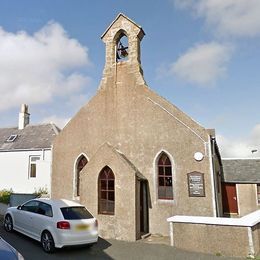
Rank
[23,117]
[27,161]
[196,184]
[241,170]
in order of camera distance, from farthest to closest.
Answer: [23,117], [27,161], [241,170], [196,184]

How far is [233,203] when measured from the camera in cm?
2061

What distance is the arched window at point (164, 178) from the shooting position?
13.2 m

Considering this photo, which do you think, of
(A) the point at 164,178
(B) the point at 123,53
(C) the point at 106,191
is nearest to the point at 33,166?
(C) the point at 106,191

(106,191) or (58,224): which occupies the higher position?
(106,191)

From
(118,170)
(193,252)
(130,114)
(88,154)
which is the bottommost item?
(193,252)

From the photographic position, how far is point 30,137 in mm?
27891

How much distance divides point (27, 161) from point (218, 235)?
815 inches

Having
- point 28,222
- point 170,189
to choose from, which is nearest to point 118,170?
point 170,189

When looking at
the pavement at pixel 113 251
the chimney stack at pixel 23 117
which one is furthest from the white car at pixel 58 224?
the chimney stack at pixel 23 117

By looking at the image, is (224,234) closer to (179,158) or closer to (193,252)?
(193,252)

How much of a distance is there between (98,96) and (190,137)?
5.76 metres

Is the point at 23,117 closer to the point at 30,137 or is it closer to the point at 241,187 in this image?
the point at 30,137

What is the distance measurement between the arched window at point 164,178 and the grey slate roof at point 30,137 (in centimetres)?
1488

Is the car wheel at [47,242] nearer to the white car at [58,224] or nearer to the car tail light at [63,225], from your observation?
the white car at [58,224]
